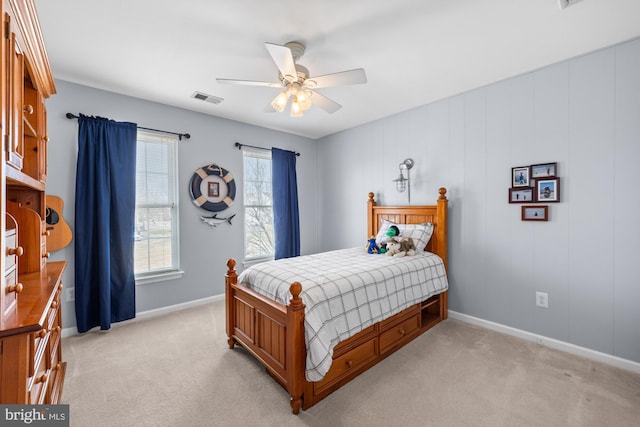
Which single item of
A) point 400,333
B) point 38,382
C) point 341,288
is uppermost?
point 341,288

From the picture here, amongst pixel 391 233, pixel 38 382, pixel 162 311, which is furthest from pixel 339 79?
pixel 162 311

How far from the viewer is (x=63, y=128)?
2.77 metres

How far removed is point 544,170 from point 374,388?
2.47m

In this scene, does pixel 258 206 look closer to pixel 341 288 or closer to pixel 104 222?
pixel 104 222

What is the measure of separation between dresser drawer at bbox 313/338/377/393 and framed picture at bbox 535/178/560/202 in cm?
207

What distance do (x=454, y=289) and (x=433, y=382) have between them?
4.72ft

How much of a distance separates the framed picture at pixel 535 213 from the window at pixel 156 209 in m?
3.92

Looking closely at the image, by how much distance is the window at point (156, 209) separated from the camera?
3.29 meters

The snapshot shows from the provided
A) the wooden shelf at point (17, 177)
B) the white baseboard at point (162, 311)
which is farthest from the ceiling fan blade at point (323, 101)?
the white baseboard at point (162, 311)

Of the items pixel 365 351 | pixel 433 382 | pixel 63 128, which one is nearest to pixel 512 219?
pixel 433 382

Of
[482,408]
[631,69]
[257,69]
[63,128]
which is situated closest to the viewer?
[482,408]

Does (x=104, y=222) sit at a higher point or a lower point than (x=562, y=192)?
lower

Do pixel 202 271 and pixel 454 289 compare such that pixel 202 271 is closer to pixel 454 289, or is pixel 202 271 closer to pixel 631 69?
pixel 454 289

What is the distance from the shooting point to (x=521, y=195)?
8.95 feet
